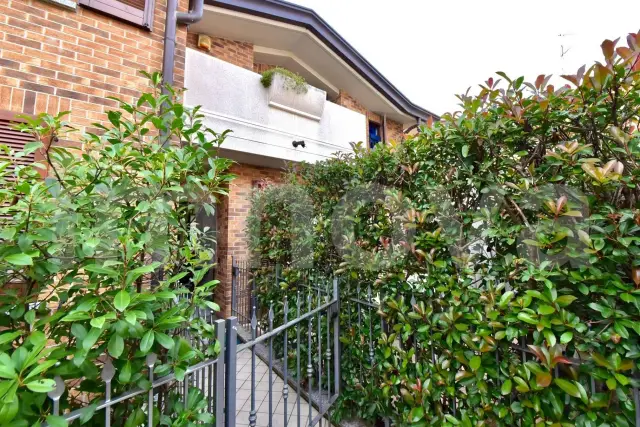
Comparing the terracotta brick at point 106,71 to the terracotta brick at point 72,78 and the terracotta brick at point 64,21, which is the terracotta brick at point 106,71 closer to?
the terracotta brick at point 72,78

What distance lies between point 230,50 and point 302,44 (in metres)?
1.73

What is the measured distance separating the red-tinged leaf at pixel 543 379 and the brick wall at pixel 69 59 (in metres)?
3.98

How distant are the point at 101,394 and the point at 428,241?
177 centimetres

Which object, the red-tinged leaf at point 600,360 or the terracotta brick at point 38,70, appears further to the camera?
the terracotta brick at point 38,70

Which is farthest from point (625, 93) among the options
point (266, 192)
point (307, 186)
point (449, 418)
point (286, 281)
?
point (266, 192)

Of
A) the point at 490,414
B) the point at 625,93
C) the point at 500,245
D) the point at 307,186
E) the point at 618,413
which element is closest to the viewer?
the point at 618,413

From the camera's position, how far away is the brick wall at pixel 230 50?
555cm

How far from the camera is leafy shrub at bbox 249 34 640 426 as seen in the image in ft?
4.29

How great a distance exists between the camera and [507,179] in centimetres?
170

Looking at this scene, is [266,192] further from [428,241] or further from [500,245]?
[500,245]

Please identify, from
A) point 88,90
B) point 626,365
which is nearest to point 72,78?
point 88,90

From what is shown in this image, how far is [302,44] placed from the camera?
6777 mm

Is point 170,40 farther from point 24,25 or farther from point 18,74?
point 18,74

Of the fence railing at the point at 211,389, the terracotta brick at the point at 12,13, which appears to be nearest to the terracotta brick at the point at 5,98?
the terracotta brick at the point at 12,13
